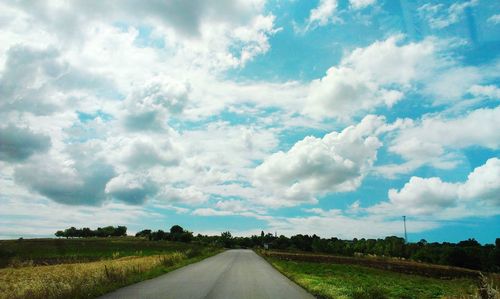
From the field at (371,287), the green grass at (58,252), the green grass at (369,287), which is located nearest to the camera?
the field at (371,287)

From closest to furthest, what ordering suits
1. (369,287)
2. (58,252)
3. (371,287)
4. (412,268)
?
(371,287) < (369,287) < (412,268) < (58,252)

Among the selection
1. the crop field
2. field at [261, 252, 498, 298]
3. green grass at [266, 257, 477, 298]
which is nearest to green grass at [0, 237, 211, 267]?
field at [261, 252, 498, 298]

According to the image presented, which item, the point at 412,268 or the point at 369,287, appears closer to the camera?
the point at 369,287

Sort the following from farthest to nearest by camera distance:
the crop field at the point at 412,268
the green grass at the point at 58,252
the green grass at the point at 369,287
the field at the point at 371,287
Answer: the crop field at the point at 412,268 < the green grass at the point at 58,252 < the green grass at the point at 369,287 < the field at the point at 371,287

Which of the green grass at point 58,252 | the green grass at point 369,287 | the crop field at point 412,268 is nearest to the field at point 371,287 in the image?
the green grass at point 369,287

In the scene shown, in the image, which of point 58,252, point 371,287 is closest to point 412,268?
point 371,287

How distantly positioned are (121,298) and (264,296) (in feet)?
17.7

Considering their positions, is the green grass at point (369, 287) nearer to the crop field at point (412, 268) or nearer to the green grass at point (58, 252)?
the crop field at point (412, 268)

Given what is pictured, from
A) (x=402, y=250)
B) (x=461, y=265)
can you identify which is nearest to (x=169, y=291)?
(x=461, y=265)

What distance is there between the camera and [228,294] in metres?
17.2

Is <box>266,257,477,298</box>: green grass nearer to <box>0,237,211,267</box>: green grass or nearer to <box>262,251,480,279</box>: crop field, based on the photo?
<box>262,251,480,279</box>: crop field

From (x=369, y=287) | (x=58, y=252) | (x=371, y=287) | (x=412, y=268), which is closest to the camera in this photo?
(x=371, y=287)

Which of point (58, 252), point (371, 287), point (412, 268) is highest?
point (58, 252)

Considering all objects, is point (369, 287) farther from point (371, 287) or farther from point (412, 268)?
point (412, 268)
